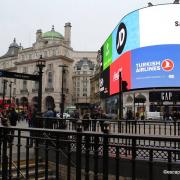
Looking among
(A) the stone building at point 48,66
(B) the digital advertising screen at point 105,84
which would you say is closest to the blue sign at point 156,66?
(B) the digital advertising screen at point 105,84

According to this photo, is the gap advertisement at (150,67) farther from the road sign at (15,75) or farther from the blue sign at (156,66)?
the road sign at (15,75)

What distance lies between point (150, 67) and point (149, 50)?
7.82ft

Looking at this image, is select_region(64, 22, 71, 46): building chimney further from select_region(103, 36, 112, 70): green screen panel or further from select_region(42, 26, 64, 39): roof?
select_region(103, 36, 112, 70): green screen panel

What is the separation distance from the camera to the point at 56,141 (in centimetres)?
552

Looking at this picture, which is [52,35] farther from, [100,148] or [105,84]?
[100,148]

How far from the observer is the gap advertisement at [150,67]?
4744 cm

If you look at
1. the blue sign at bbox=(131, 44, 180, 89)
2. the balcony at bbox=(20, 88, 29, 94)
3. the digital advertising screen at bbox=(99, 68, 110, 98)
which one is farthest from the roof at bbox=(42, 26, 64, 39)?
the blue sign at bbox=(131, 44, 180, 89)

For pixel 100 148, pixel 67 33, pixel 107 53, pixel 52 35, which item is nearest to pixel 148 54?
pixel 107 53

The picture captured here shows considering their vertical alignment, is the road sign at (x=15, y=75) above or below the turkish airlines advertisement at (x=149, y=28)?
below

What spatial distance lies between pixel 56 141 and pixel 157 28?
46455 mm

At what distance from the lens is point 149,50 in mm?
49531

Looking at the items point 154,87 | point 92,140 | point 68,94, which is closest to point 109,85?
point 154,87

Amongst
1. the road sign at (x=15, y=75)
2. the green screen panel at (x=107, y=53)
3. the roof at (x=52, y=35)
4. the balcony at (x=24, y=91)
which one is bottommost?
the road sign at (x=15, y=75)

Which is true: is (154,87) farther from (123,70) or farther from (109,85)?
(109,85)
